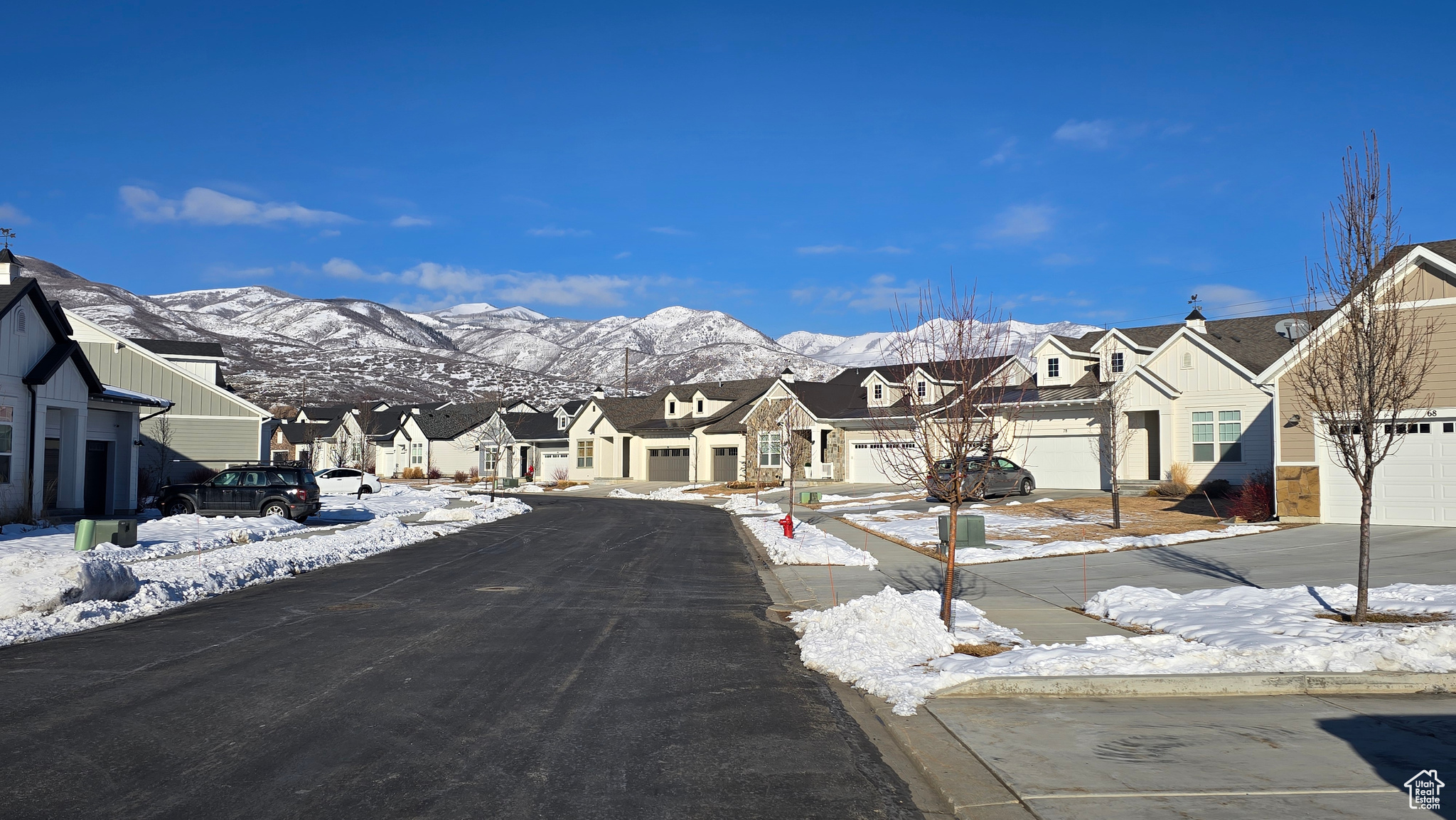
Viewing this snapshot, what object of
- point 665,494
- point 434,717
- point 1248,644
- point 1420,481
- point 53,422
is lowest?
point 665,494

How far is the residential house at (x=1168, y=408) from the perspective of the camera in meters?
33.8

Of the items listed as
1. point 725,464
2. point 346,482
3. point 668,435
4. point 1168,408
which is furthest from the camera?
point 668,435

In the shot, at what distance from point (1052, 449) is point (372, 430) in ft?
222

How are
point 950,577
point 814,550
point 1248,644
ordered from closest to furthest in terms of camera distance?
point 1248,644 → point 950,577 → point 814,550

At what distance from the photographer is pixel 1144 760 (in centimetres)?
631

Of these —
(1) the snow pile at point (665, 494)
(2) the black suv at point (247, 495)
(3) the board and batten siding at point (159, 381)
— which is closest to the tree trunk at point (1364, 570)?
(2) the black suv at point (247, 495)

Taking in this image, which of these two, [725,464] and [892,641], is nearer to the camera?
[892,641]

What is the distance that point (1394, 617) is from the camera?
10875 mm

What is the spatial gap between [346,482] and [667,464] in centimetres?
2162

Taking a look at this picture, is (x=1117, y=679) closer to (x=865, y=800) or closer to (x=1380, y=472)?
(x=865, y=800)

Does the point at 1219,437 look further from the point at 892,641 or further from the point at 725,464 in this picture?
the point at 725,464

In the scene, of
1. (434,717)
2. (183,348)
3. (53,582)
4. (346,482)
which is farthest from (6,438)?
(183,348)

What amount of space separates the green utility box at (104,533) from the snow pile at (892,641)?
1400 cm

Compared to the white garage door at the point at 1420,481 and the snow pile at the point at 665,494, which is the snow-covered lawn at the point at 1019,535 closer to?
the white garage door at the point at 1420,481
